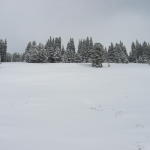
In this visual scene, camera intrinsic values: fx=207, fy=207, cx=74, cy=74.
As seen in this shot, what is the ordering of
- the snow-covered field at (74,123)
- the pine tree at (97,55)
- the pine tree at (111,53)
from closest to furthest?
the snow-covered field at (74,123)
the pine tree at (97,55)
the pine tree at (111,53)

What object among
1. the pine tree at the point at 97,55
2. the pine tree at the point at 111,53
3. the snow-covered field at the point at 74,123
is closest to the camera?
the snow-covered field at the point at 74,123

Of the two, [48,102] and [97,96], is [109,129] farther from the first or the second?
[97,96]

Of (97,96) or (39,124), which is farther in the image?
(97,96)

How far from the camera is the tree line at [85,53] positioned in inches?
2509

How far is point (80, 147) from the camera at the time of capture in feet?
25.3

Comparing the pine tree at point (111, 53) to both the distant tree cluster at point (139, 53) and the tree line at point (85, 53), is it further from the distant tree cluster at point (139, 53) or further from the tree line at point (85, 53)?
the distant tree cluster at point (139, 53)

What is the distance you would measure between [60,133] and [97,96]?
8845 mm

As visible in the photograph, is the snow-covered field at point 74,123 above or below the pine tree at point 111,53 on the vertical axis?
below

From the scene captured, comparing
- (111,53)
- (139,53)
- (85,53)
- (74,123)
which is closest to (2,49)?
(85,53)

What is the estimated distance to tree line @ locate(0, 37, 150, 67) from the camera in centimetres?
6372

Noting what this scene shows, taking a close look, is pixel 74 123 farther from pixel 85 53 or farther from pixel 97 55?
pixel 85 53

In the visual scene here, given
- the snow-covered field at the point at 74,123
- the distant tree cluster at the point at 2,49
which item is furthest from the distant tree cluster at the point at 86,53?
the snow-covered field at the point at 74,123

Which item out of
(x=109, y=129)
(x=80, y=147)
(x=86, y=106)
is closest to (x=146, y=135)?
(x=109, y=129)

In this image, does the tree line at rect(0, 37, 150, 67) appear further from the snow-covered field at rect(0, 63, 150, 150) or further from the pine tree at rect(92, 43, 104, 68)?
the snow-covered field at rect(0, 63, 150, 150)
